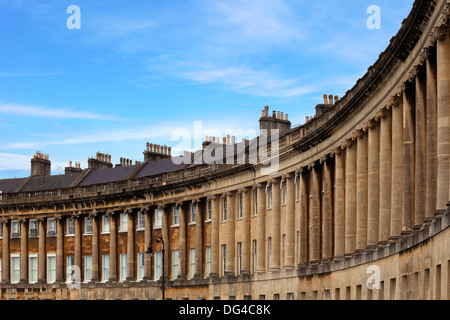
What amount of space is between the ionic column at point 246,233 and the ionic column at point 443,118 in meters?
37.0

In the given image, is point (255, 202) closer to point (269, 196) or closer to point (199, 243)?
point (269, 196)

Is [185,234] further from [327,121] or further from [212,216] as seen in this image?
[327,121]

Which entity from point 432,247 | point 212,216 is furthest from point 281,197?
point 432,247

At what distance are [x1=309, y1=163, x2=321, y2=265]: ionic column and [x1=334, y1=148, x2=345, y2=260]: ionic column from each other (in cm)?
382

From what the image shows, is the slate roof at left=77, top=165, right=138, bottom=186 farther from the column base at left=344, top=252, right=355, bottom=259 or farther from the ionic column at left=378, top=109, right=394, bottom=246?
the ionic column at left=378, top=109, right=394, bottom=246

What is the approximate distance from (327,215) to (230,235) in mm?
18757

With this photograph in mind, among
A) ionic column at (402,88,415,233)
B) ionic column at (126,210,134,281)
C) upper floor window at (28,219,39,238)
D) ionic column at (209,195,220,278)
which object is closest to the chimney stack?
upper floor window at (28,219,39,238)

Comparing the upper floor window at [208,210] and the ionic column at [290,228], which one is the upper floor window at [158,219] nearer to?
the upper floor window at [208,210]

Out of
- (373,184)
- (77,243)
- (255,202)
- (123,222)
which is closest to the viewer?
(373,184)

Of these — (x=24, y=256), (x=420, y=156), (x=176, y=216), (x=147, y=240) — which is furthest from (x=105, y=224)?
(x=420, y=156)

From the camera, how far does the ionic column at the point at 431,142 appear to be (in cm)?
3703

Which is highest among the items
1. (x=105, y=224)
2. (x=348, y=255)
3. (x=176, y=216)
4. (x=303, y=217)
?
(x=176, y=216)

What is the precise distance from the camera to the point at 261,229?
2741 inches

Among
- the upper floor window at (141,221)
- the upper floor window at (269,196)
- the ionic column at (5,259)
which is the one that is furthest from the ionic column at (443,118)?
the ionic column at (5,259)
